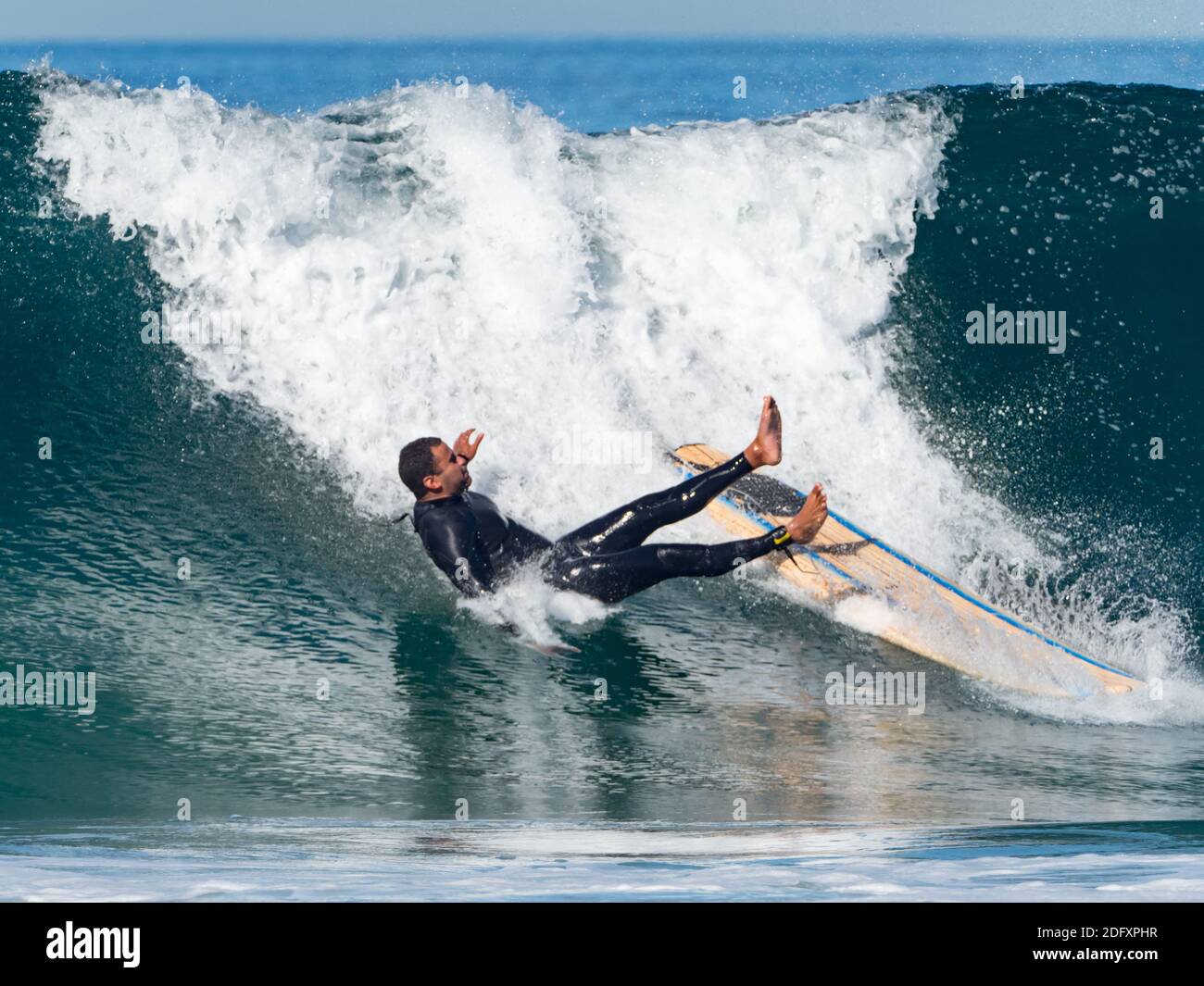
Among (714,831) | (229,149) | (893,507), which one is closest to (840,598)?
(893,507)

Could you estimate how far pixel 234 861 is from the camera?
448 cm

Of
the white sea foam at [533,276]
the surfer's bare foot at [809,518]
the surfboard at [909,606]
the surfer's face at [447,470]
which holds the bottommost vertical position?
the surfboard at [909,606]

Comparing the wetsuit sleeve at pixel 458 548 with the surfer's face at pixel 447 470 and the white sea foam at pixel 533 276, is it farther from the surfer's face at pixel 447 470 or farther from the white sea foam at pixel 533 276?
the white sea foam at pixel 533 276

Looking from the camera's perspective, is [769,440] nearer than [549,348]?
Yes

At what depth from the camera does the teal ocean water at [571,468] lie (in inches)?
208

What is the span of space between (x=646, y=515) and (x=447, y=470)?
101cm

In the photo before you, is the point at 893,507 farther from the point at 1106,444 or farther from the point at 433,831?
the point at 433,831

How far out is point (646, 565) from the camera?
21.9 feet

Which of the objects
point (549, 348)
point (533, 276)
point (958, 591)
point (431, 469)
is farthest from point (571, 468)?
point (958, 591)

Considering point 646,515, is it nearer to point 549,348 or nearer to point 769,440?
point 769,440

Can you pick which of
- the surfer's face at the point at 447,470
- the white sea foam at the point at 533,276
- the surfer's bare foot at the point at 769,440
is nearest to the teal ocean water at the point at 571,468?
the white sea foam at the point at 533,276

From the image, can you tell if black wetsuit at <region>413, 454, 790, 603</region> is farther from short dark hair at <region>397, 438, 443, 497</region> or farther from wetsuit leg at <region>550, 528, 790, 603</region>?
short dark hair at <region>397, 438, 443, 497</region>

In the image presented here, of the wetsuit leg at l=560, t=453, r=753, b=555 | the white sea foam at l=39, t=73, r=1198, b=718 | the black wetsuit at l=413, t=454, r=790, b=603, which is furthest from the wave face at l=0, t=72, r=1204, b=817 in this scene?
the wetsuit leg at l=560, t=453, r=753, b=555

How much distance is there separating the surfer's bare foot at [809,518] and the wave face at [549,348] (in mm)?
1079
